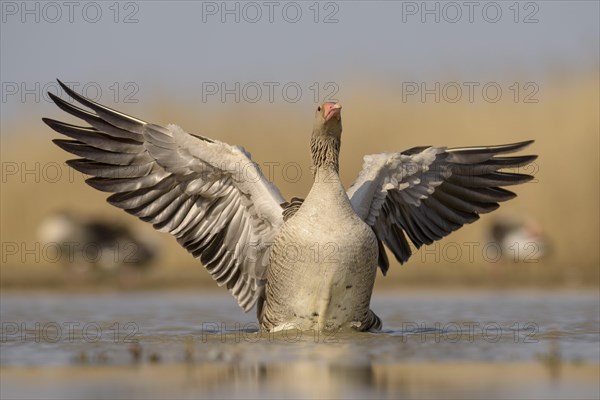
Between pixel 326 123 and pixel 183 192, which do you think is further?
pixel 183 192

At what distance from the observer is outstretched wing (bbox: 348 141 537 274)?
39.4 ft

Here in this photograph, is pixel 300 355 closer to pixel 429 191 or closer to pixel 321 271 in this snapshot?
pixel 321 271

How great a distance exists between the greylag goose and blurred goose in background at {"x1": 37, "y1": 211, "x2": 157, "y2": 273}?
11.0 meters

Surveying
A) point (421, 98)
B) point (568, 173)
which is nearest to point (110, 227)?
point (421, 98)

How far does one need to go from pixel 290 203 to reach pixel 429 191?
1.67 metres

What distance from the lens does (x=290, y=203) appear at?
39.0 feet

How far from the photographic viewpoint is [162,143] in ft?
38.4

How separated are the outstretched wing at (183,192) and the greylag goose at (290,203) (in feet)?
0.04

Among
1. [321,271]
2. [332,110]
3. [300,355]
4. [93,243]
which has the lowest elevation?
[300,355]

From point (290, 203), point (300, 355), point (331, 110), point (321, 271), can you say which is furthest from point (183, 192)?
point (300, 355)

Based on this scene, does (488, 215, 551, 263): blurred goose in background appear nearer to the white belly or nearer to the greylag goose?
the greylag goose

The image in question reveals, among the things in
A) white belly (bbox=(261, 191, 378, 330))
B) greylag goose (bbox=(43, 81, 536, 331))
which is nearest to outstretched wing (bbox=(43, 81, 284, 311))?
greylag goose (bbox=(43, 81, 536, 331))

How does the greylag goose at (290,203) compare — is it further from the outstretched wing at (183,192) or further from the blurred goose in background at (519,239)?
the blurred goose in background at (519,239)

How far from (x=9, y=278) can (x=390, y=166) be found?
1218cm
